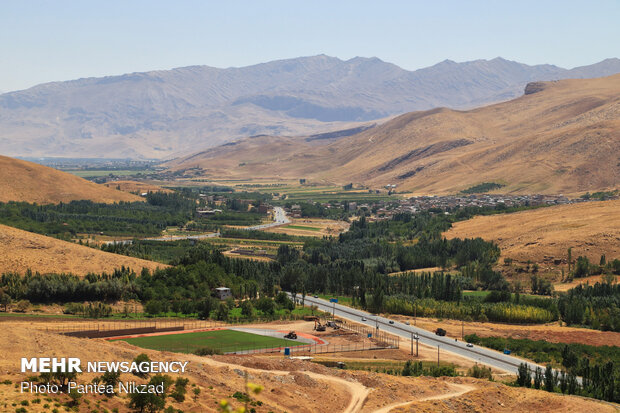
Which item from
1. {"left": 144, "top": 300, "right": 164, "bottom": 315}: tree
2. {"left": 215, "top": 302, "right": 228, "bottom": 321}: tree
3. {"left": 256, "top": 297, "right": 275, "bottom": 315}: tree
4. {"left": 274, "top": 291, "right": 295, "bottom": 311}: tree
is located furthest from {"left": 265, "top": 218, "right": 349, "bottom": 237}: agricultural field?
{"left": 144, "top": 300, "right": 164, "bottom": 315}: tree

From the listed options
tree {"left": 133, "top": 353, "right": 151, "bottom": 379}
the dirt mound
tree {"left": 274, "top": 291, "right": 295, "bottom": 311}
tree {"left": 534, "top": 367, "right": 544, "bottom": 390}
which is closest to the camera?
tree {"left": 133, "top": 353, "right": 151, "bottom": 379}

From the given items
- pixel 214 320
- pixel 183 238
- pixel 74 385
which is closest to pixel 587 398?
pixel 74 385

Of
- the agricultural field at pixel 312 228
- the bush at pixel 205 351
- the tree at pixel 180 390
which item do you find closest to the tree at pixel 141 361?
the tree at pixel 180 390

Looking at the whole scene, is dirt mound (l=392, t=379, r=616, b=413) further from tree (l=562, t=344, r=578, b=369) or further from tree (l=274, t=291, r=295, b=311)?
tree (l=274, t=291, r=295, b=311)

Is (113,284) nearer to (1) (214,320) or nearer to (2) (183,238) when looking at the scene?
(1) (214,320)

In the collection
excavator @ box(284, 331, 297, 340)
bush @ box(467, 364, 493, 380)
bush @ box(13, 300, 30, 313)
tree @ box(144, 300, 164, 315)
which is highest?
bush @ box(13, 300, 30, 313)

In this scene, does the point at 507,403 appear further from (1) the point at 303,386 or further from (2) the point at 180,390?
(2) the point at 180,390
